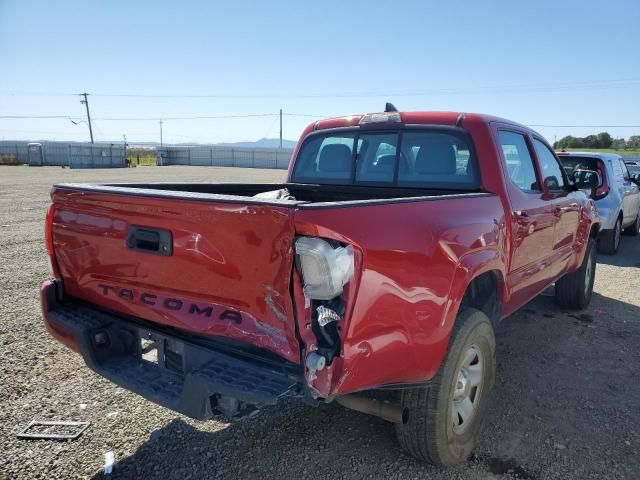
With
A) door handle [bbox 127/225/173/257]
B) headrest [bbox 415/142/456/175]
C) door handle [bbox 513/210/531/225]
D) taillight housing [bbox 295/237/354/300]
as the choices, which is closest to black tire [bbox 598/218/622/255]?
door handle [bbox 513/210/531/225]

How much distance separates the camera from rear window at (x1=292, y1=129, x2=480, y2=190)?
348 centimetres

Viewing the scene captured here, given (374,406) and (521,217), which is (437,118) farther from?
(374,406)

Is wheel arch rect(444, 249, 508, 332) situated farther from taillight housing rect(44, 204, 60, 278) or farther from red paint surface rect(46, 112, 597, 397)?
taillight housing rect(44, 204, 60, 278)

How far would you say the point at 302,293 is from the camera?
1867mm

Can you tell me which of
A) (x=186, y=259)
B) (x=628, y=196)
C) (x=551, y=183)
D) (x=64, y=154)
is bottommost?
(x=628, y=196)

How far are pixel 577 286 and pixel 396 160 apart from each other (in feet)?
9.89

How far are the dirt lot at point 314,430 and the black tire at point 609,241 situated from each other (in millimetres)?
4728

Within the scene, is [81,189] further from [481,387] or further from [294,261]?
[481,387]

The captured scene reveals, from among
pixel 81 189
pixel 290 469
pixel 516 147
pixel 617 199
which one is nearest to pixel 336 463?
pixel 290 469

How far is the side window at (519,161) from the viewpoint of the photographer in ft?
11.7

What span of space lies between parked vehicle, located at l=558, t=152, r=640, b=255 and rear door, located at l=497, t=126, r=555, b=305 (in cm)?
451

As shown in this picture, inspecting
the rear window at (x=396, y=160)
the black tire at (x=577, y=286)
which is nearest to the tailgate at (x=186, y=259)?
the rear window at (x=396, y=160)

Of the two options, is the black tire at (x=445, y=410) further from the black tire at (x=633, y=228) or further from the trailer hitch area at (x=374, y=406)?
the black tire at (x=633, y=228)

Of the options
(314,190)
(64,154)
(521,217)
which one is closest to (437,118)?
(521,217)
